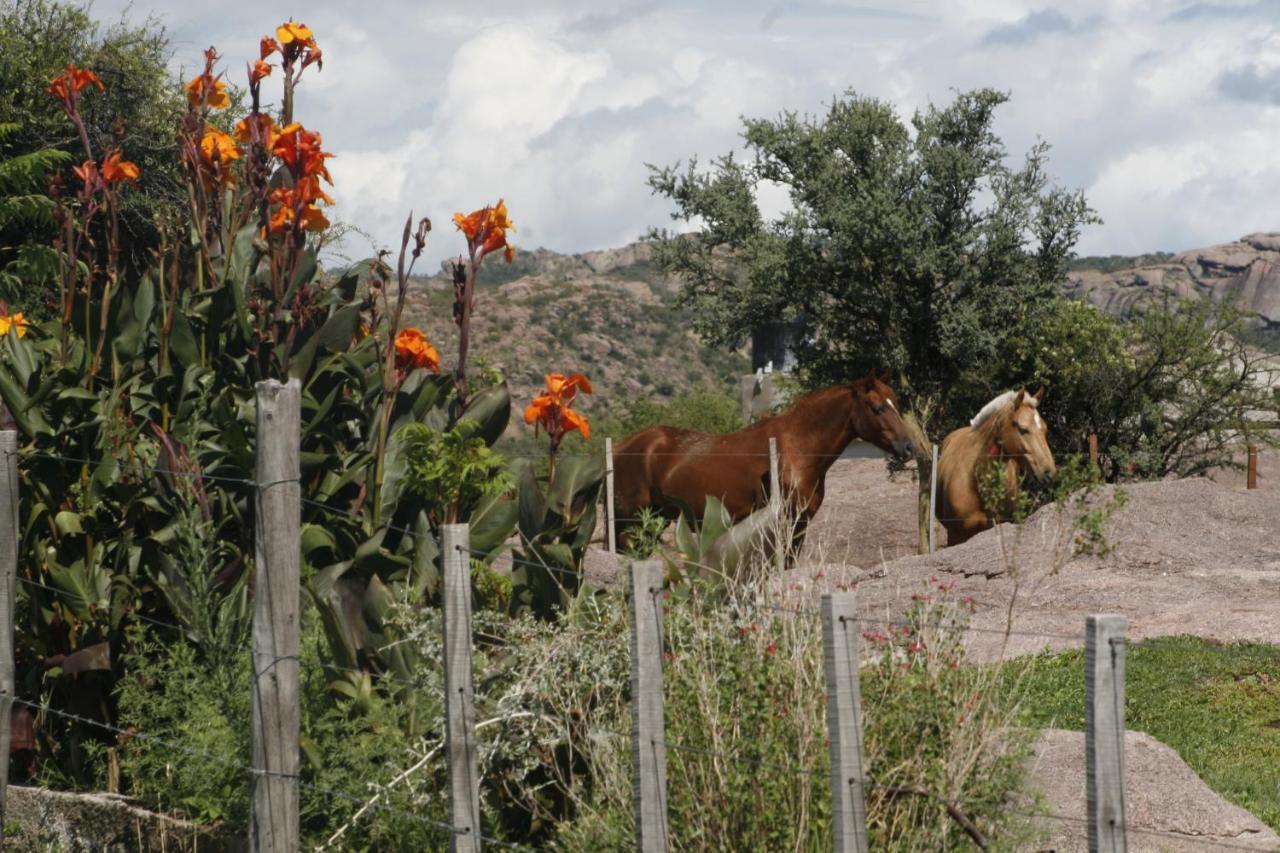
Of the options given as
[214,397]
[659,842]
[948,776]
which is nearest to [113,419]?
[214,397]

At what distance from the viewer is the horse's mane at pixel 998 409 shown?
55.7ft

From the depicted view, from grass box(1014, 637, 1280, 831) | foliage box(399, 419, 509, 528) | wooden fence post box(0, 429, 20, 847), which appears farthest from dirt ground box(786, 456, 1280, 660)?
wooden fence post box(0, 429, 20, 847)

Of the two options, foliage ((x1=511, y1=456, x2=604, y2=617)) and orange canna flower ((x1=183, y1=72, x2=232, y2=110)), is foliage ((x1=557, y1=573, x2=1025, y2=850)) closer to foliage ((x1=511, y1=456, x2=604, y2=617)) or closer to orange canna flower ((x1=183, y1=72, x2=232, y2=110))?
foliage ((x1=511, y1=456, x2=604, y2=617))

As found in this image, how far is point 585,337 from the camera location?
82.9 meters

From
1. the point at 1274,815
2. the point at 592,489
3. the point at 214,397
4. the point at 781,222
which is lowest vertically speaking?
the point at 1274,815

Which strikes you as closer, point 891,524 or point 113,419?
point 113,419

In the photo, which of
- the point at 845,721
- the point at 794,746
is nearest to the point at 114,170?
the point at 794,746

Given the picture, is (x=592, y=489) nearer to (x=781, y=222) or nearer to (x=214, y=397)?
(x=214, y=397)

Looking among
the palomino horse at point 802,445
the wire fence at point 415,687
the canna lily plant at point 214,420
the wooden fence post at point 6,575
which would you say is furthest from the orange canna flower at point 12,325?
the palomino horse at point 802,445

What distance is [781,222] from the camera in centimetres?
2656

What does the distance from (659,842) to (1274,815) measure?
4.07 metres

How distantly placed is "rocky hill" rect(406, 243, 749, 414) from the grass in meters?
56.6

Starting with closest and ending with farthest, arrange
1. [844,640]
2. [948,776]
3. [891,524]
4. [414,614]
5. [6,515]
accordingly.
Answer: [844,640], [948,776], [414,614], [6,515], [891,524]

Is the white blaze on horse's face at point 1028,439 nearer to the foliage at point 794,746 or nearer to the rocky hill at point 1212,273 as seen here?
the foliage at point 794,746
